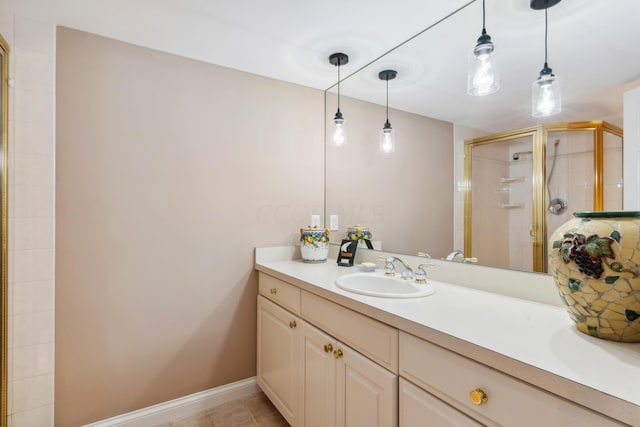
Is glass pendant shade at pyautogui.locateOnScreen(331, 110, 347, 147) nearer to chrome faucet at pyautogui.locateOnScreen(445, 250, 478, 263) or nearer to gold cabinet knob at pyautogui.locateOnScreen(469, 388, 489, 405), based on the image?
chrome faucet at pyautogui.locateOnScreen(445, 250, 478, 263)

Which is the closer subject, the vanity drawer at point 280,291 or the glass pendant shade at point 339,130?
the vanity drawer at point 280,291

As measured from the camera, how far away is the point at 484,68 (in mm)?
1337

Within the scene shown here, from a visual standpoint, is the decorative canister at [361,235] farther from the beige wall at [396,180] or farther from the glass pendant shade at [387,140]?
the glass pendant shade at [387,140]

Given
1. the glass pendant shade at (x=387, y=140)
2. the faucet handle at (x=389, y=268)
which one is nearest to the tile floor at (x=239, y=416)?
the faucet handle at (x=389, y=268)

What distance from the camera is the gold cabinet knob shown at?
0.75 meters

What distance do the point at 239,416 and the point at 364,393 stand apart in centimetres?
110

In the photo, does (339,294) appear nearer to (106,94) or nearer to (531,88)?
(531,88)

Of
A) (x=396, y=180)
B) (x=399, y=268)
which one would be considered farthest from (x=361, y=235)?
(x=399, y=268)

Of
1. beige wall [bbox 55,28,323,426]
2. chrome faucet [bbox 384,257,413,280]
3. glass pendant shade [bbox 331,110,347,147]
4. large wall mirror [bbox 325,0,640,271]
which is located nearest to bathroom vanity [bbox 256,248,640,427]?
chrome faucet [bbox 384,257,413,280]

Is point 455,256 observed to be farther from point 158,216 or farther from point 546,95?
point 158,216

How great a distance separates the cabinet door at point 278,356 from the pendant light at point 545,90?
4.54 feet

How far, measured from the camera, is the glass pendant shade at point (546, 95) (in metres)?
1.15

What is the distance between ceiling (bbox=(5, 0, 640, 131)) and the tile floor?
193cm

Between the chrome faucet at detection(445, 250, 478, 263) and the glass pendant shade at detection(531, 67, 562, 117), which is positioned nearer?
the glass pendant shade at detection(531, 67, 562, 117)
